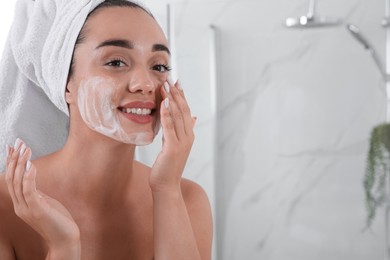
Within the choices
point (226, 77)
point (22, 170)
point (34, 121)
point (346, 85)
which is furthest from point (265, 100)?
point (22, 170)

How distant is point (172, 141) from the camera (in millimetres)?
724

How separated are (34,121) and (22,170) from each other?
26cm

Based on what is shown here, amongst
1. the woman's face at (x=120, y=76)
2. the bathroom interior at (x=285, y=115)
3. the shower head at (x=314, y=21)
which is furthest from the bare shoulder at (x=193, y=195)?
the shower head at (x=314, y=21)

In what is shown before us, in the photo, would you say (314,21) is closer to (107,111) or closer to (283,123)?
(283,123)

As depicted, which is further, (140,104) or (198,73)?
(198,73)

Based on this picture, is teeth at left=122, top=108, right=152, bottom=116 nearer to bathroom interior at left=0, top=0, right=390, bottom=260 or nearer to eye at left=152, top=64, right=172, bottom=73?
eye at left=152, top=64, right=172, bottom=73

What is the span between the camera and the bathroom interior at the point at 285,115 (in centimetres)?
169

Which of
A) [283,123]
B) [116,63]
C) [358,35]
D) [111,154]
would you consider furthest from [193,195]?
[358,35]

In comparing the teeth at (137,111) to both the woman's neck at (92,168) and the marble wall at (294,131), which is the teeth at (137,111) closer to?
the woman's neck at (92,168)

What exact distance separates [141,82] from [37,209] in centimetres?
21

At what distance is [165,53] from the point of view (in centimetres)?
75

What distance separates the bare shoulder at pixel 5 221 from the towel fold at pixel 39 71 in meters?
0.10

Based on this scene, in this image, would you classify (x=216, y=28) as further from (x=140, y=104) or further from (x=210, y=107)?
(x=140, y=104)

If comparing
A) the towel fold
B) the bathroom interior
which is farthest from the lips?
the bathroom interior
